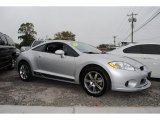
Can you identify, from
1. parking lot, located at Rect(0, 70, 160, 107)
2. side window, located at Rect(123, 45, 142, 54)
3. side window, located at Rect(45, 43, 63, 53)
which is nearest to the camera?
parking lot, located at Rect(0, 70, 160, 107)

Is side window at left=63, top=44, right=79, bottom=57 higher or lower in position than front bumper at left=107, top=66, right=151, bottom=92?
higher

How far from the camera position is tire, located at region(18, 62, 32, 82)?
631cm

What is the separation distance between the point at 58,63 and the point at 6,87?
5.51ft

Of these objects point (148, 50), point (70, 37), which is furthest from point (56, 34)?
point (148, 50)

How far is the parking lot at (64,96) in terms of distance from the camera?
14.2ft

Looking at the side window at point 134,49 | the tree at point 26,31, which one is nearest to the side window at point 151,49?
the side window at point 134,49

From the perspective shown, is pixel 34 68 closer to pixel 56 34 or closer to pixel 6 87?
pixel 6 87

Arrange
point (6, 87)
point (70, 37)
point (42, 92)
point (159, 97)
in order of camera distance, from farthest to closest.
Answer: point (70, 37)
point (6, 87)
point (42, 92)
point (159, 97)

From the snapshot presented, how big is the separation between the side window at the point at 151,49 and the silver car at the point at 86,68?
1809 millimetres

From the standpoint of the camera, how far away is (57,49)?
5828 millimetres

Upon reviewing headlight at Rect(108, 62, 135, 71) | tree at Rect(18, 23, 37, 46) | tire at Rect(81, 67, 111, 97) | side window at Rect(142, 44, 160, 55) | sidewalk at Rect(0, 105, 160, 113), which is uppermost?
tree at Rect(18, 23, 37, 46)

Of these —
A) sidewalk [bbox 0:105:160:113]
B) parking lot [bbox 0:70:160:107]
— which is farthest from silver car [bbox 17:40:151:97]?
sidewalk [bbox 0:105:160:113]

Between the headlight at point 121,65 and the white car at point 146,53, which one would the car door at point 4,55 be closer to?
the white car at point 146,53

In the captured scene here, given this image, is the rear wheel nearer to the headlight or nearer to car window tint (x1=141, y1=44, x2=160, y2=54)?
the headlight
